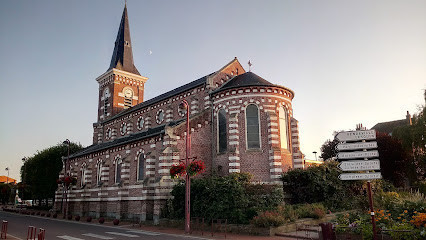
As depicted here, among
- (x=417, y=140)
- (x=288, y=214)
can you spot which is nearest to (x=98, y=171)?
(x=288, y=214)

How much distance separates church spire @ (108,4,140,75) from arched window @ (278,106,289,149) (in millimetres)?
27805

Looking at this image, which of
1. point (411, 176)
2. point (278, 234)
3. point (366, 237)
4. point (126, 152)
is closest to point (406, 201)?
point (366, 237)

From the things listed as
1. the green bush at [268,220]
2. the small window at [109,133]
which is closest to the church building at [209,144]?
the green bush at [268,220]

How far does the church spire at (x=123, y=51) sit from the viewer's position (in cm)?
4678

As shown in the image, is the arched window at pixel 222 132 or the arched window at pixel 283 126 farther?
the arched window at pixel 222 132

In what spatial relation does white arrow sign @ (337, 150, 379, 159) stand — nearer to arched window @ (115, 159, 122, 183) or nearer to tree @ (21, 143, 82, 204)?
arched window @ (115, 159, 122, 183)

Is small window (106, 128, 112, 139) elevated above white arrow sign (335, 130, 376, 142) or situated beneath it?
elevated above

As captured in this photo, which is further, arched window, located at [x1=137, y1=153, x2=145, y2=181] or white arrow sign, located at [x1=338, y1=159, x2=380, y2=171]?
arched window, located at [x1=137, y1=153, x2=145, y2=181]

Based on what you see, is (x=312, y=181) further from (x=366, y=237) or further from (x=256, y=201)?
(x=366, y=237)

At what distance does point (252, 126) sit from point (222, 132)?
2.72 m

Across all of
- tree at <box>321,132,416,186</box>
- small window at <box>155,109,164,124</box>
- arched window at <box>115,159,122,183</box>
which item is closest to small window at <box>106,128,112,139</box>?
arched window at <box>115,159,122,183</box>

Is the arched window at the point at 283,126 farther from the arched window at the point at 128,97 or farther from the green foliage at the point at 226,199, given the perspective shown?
the arched window at the point at 128,97

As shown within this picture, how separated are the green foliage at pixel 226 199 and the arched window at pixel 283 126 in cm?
458

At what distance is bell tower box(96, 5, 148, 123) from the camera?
4467cm
